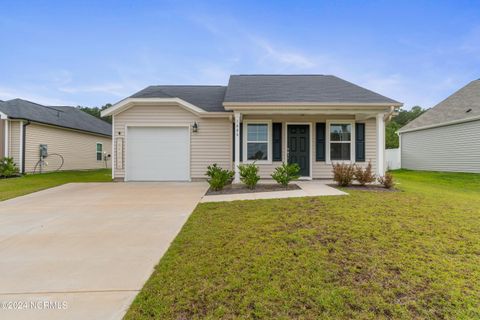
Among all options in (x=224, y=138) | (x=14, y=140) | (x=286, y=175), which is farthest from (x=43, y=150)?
(x=286, y=175)

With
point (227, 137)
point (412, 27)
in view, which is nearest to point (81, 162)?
point (227, 137)

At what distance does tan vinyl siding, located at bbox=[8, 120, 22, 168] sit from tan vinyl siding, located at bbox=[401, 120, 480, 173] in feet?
76.4

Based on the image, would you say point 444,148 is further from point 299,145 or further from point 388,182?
point 299,145

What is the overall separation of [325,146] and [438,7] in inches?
357

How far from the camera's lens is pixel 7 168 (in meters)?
11.6

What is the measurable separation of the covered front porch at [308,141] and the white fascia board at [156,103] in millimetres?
1440

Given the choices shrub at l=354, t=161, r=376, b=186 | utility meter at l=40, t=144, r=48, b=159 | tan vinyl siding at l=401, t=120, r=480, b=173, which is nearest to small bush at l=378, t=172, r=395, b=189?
shrub at l=354, t=161, r=376, b=186

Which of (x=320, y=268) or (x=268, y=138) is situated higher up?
(x=268, y=138)

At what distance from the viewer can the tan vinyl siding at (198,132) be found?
1024 centimetres

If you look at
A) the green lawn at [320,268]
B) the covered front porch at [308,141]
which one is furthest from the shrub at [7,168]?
Result: the green lawn at [320,268]

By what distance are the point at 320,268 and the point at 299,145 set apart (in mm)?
7973

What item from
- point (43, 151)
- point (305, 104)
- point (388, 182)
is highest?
point (305, 104)

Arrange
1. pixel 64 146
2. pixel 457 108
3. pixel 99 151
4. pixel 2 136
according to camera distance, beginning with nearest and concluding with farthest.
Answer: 1. pixel 2 136
2. pixel 457 108
3. pixel 64 146
4. pixel 99 151

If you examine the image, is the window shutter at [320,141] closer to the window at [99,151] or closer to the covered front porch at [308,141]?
the covered front porch at [308,141]
